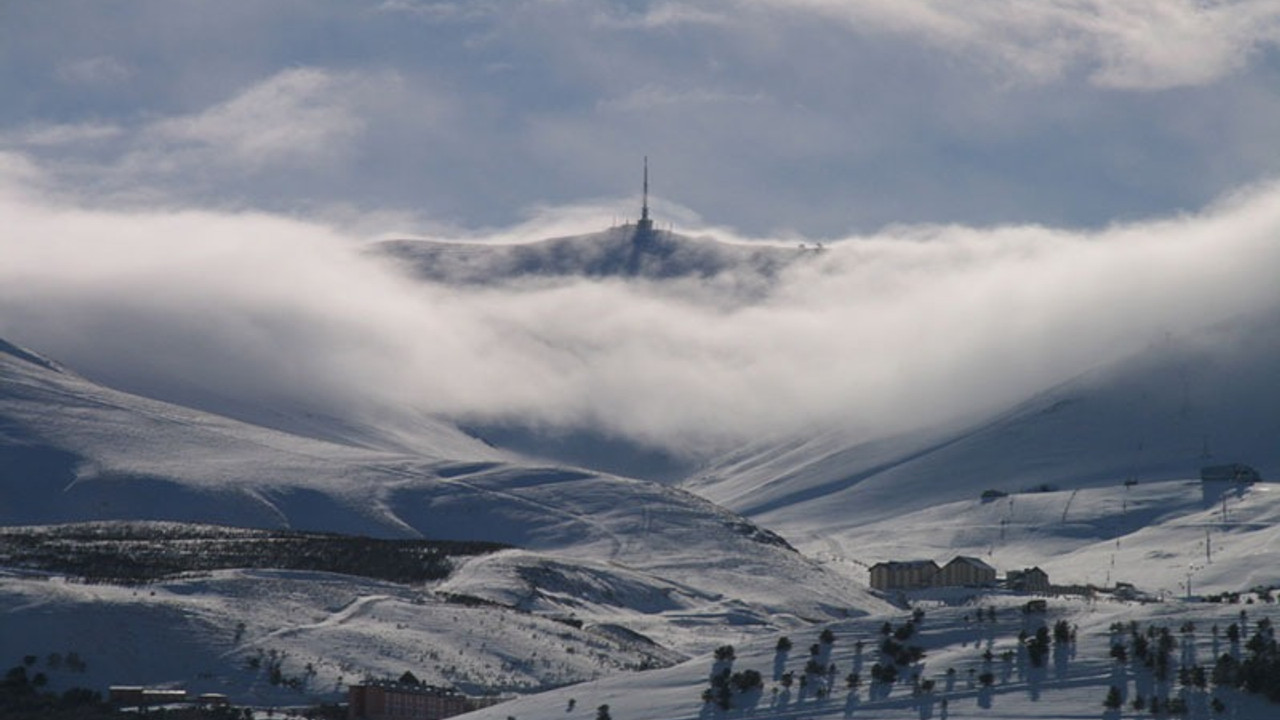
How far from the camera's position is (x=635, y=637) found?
155 meters

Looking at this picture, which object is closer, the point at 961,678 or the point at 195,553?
the point at 961,678

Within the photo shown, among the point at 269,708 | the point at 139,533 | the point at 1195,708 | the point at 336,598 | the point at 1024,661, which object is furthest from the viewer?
the point at 139,533

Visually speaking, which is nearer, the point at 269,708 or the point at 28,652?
the point at 269,708

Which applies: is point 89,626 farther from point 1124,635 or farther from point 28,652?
point 1124,635

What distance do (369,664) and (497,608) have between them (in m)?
28.5

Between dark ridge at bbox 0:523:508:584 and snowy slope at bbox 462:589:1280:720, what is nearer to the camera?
snowy slope at bbox 462:589:1280:720

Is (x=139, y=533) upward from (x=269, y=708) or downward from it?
upward

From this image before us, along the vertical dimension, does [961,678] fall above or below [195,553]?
below

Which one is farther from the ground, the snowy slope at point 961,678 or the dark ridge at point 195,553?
the dark ridge at point 195,553

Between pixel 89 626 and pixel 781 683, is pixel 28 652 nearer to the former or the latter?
pixel 89 626

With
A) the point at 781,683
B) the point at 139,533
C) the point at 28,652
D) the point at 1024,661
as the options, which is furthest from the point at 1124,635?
the point at 139,533

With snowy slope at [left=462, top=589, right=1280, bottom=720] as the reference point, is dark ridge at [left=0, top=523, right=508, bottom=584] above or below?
above

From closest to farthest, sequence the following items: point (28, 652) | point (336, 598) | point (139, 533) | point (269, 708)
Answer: point (269, 708) → point (28, 652) → point (336, 598) → point (139, 533)

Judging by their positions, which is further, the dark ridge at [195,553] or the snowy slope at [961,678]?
the dark ridge at [195,553]
